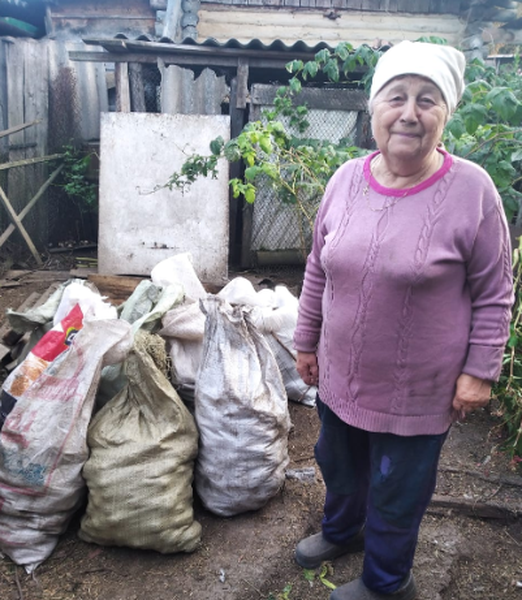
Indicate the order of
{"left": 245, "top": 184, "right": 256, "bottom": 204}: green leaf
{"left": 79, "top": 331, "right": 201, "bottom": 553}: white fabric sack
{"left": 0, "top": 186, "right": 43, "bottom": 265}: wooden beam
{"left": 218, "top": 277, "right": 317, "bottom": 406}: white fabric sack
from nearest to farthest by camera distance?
{"left": 79, "top": 331, "right": 201, "bottom": 553}: white fabric sack
{"left": 218, "top": 277, "right": 317, "bottom": 406}: white fabric sack
{"left": 245, "top": 184, "right": 256, "bottom": 204}: green leaf
{"left": 0, "top": 186, "right": 43, "bottom": 265}: wooden beam

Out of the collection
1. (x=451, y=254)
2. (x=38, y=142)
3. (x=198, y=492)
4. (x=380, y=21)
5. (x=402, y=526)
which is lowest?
(x=198, y=492)

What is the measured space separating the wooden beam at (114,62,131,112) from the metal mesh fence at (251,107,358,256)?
161 cm

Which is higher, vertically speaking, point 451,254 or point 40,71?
point 40,71

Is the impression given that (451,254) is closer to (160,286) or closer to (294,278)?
(160,286)

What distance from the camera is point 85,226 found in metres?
6.38

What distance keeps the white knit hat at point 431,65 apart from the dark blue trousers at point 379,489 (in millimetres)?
1006

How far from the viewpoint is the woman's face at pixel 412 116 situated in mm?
1312

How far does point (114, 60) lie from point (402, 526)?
492 centimetres

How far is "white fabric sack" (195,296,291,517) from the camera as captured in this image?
2092 mm

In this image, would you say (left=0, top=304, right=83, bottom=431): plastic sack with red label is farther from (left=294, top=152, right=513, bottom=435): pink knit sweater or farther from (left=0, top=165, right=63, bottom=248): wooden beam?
Answer: (left=0, top=165, right=63, bottom=248): wooden beam

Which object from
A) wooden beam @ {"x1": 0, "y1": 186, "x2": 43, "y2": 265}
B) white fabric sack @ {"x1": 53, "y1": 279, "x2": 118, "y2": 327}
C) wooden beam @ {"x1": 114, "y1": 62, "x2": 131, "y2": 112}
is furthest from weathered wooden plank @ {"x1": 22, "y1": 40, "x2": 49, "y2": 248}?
white fabric sack @ {"x1": 53, "y1": 279, "x2": 118, "y2": 327}

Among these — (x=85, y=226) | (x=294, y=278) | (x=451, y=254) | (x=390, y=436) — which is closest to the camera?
(x=451, y=254)

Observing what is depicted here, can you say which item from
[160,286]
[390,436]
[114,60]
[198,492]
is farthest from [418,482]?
Answer: [114,60]

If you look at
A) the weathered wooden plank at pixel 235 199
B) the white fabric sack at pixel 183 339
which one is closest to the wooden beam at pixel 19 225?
the weathered wooden plank at pixel 235 199
